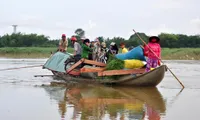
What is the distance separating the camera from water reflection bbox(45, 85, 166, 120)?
26.9ft

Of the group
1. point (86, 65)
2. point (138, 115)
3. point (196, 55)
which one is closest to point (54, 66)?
point (86, 65)

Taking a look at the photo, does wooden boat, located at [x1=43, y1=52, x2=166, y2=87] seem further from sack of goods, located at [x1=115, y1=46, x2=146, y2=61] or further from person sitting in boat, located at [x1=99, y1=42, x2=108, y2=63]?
person sitting in boat, located at [x1=99, y1=42, x2=108, y2=63]

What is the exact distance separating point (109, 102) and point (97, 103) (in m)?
0.35

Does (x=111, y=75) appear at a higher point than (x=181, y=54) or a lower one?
lower

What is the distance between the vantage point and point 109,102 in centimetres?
997

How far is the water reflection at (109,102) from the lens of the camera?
819 cm

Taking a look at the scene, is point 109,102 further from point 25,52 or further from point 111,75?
point 25,52

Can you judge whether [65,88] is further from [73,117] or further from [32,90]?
[73,117]

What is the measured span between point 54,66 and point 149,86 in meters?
4.38

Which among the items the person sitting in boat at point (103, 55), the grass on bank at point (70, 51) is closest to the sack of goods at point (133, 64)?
the person sitting in boat at point (103, 55)

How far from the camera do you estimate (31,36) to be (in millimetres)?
61969

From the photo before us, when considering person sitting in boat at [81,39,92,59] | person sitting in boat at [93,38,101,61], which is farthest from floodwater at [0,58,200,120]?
person sitting in boat at [93,38,101,61]

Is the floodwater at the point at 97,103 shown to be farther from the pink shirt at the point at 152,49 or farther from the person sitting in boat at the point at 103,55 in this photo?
the person sitting in boat at the point at 103,55

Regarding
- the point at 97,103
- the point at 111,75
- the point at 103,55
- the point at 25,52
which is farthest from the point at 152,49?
the point at 25,52
